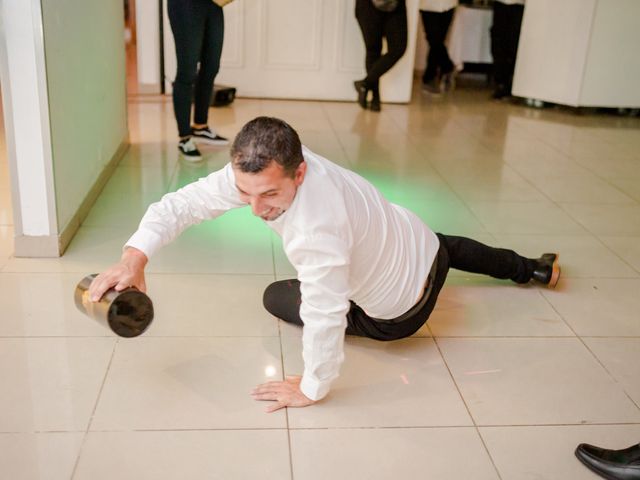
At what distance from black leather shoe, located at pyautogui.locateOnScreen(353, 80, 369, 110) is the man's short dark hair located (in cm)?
401

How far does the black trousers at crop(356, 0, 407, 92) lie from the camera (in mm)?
5066

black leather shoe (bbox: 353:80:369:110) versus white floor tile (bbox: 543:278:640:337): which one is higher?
black leather shoe (bbox: 353:80:369:110)

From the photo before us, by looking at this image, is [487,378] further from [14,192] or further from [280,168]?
[14,192]

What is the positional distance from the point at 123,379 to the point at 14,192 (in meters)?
0.97

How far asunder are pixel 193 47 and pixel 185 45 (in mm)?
A: 39

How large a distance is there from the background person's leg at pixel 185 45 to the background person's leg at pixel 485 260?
1812 mm

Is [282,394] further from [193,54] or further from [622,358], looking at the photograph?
[193,54]

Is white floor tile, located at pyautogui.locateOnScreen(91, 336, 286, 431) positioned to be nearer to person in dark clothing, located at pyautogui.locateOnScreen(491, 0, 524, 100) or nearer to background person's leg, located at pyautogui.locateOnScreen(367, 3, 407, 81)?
background person's leg, located at pyautogui.locateOnScreen(367, 3, 407, 81)

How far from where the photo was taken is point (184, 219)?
1.79 meters

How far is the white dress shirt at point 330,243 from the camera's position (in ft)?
5.02

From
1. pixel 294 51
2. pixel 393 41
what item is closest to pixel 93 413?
pixel 393 41

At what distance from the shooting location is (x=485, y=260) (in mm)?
2318

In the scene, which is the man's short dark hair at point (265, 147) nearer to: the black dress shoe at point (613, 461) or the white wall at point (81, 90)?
the black dress shoe at point (613, 461)

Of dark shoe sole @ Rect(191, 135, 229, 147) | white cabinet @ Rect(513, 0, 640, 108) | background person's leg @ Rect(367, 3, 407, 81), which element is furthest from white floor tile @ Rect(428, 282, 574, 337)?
white cabinet @ Rect(513, 0, 640, 108)
